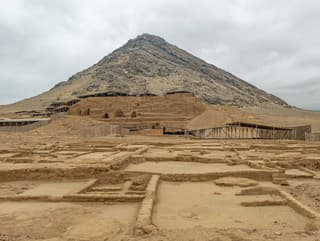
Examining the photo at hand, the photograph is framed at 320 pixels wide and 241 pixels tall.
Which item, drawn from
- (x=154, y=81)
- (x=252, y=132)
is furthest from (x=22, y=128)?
(x=154, y=81)

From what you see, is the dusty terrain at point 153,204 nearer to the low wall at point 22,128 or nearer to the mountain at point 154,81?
the low wall at point 22,128

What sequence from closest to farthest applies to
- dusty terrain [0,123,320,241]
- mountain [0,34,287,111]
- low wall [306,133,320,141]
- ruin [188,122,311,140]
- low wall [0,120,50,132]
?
dusty terrain [0,123,320,241] → low wall [306,133,320,141] → ruin [188,122,311,140] → low wall [0,120,50,132] → mountain [0,34,287,111]

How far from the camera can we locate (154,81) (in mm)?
90125

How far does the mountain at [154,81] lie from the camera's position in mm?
83688

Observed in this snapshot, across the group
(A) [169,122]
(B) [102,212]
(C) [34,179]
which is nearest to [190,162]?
(C) [34,179]

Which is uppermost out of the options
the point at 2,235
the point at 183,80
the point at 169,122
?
the point at 183,80

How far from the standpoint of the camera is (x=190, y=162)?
14578 mm

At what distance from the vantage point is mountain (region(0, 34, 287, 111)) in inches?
3295

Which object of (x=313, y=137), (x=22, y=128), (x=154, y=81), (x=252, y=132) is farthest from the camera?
(x=154, y=81)

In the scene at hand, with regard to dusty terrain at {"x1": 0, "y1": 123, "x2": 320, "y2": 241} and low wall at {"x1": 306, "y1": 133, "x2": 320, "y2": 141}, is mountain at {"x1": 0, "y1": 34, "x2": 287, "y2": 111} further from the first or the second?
dusty terrain at {"x1": 0, "y1": 123, "x2": 320, "y2": 241}

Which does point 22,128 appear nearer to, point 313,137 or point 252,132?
point 252,132

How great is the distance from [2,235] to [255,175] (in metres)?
8.04

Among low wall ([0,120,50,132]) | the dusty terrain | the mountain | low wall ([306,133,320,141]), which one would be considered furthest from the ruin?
the mountain

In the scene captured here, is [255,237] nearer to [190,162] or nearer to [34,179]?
[34,179]
